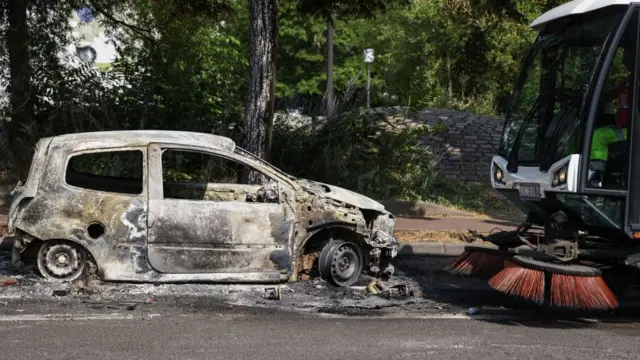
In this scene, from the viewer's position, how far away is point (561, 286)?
6.59 m

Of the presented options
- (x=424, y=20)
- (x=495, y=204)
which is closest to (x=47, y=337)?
(x=495, y=204)

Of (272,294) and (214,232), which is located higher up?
(214,232)

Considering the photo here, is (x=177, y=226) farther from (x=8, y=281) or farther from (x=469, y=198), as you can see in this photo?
(x=469, y=198)

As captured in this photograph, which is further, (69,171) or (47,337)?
(69,171)

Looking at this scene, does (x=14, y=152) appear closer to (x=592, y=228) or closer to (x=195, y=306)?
(x=195, y=306)

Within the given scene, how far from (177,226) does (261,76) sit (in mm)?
3700

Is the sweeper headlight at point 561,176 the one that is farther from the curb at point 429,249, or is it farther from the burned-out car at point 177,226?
the curb at point 429,249

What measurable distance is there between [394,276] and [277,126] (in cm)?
546

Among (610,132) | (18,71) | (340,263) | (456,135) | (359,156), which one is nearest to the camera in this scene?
(610,132)

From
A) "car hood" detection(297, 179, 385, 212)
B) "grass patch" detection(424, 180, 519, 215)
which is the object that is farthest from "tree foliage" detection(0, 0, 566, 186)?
"car hood" detection(297, 179, 385, 212)

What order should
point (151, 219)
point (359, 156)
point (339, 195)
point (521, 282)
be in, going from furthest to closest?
point (359, 156) < point (339, 195) < point (151, 219) < point (521, 282)

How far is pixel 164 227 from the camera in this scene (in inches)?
296

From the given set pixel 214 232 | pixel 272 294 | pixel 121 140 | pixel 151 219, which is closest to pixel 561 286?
pixel 272 294

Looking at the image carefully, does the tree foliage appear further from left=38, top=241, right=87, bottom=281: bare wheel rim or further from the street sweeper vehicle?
the street sweeper vehicle
